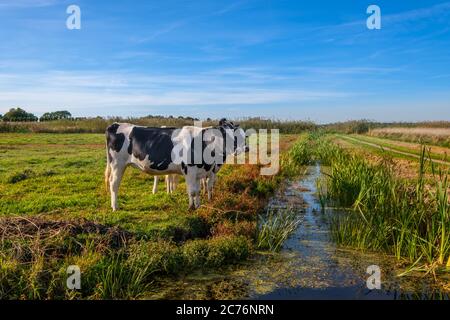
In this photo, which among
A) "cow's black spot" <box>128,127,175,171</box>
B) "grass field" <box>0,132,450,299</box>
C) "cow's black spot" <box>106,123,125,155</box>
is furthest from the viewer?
"cow's black spot" <box>106,123,125,155</box>

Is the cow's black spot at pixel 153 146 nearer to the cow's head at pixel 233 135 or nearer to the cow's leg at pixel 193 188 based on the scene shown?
the cow's leg at pixel 193 188

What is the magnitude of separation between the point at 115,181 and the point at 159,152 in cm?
106

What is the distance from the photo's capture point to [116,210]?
25.9ft

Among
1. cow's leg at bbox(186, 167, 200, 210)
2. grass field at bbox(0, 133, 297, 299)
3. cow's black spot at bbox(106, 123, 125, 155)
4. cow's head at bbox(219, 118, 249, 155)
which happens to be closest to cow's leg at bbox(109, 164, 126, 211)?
grass field at bbox(0, 133, 297, 299)

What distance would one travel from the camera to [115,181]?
8195mm

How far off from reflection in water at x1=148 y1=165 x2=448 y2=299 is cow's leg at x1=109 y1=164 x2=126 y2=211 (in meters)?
3.11

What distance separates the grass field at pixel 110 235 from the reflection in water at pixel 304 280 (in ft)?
1.16

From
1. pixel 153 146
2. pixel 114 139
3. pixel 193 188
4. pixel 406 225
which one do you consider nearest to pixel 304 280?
pixel 406 225

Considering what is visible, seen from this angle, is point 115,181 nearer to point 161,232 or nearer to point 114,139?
point 114,139

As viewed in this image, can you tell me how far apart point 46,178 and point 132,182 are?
247cm

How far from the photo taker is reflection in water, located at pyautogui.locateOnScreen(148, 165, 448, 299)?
505 centimetres

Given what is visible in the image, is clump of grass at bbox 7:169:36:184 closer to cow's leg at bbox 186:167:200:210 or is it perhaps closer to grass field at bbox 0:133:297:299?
grass field at bbox 0:133:297:299

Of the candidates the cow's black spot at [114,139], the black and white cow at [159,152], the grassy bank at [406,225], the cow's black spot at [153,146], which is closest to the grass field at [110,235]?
the black and white cow at [159,152]
